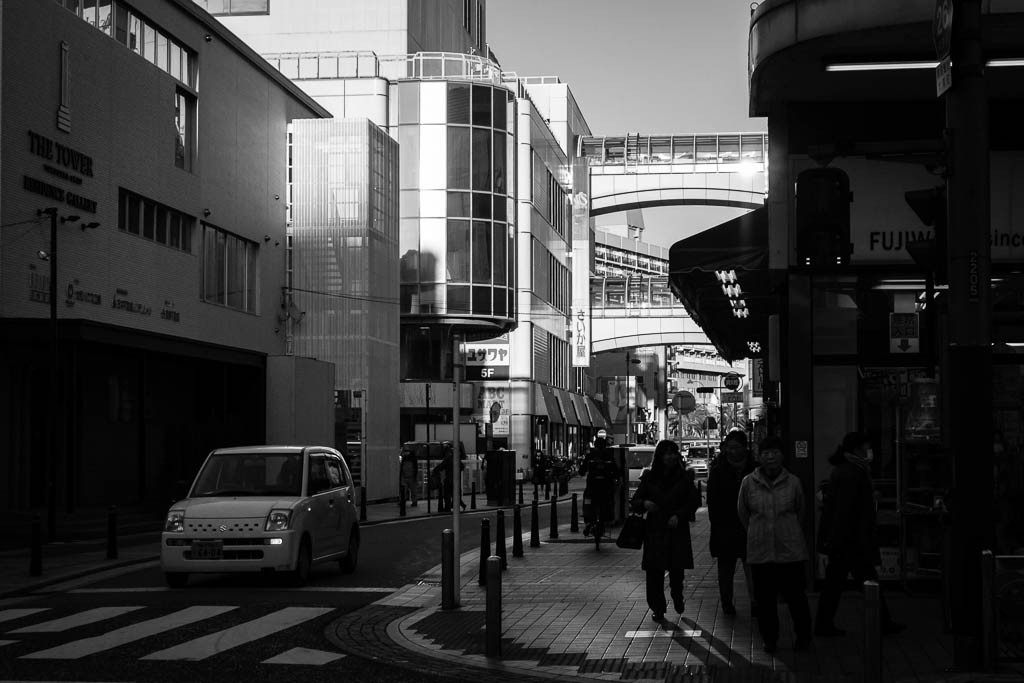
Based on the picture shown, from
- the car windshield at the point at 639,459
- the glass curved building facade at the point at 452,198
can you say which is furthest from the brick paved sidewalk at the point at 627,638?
the glass curved building facade at the point at 452,198

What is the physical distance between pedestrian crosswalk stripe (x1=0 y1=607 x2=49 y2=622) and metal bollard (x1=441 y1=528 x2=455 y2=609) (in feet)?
13.9

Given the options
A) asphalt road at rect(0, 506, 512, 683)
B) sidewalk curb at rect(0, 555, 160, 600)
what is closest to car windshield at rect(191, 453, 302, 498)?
asphalt road at rect(0, 506, 512, 683)

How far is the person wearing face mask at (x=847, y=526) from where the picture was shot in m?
11.8

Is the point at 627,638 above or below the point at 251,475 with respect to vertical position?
below

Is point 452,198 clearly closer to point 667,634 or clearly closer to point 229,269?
point 229,269

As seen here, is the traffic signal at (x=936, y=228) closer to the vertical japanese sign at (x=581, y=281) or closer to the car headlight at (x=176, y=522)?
the car headlight at (x=176, y=522)

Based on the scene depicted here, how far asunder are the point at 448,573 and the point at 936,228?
6.51 metres

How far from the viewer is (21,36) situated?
26.6 metres

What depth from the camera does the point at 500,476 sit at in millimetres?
41250

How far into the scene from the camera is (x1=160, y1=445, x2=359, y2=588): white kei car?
16.6 m

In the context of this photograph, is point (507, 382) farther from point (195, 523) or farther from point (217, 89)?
point (195, 523)

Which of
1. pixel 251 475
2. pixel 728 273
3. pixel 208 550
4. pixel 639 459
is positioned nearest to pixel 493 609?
pixel 208 550

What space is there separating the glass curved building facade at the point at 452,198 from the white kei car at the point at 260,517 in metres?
44.2

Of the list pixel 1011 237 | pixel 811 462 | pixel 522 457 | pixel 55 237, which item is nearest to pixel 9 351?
pixel 55 237
